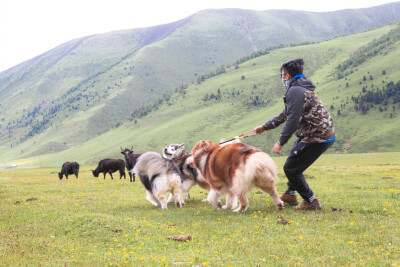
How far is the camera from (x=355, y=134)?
149 m

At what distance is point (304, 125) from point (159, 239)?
499 centimetres

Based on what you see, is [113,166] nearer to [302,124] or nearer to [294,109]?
[302,124]

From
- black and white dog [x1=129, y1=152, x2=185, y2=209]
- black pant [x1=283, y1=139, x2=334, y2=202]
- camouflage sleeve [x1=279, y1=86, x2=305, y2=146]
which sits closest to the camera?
camouflage sleeve [x1=279, y1=86, x2=305, y2=146]

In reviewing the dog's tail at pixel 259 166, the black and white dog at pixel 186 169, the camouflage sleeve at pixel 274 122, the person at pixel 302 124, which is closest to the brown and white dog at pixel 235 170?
the dog's tail at pixel 259 166

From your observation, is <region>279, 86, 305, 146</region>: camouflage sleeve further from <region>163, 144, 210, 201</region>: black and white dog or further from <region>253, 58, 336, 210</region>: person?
<region>163, 144, 210, 201</region>: black and white dog

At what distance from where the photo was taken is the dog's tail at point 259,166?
34.1 ft

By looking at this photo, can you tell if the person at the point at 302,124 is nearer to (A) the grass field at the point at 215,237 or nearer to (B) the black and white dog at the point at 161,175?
(A) the grass field at the point at 215,237

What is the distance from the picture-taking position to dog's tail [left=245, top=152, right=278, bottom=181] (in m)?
10.4

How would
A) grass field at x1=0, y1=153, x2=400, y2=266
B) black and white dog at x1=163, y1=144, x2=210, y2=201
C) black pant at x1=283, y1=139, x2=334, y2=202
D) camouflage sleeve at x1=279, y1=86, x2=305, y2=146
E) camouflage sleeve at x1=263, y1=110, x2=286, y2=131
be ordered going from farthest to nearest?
black and white dog at x1=163, y1=144, x2=210, y2=201, camouflage sleeve at x1=263, y1=110, x2=286, y2=131, black pant at x1=283, y1=139, x2=334, y2=202, camouflage sleeve at x1=279, y1=86, x2=305, y2=146, grass field at x1=0, y1=153, x2=400, y2=266

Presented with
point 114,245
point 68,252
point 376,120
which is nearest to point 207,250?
point 114,245

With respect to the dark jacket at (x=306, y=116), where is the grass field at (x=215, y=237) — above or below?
below

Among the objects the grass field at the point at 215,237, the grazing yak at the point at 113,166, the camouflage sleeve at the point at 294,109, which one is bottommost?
the grazing yak at the point at 113,166

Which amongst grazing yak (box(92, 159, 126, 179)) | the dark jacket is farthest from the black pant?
grazing yak (box(92, 159, 126, 179))

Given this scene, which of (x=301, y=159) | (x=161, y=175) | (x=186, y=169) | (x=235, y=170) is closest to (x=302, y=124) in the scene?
(x=301, y=159)
